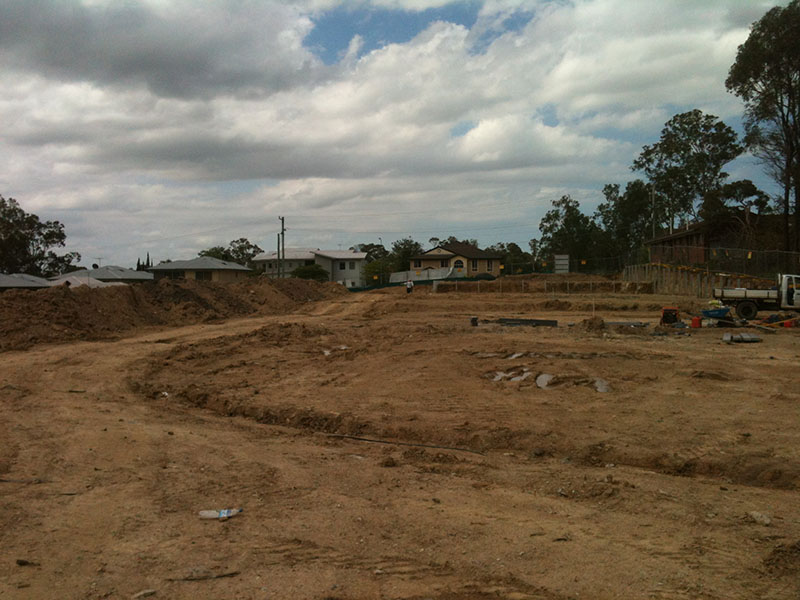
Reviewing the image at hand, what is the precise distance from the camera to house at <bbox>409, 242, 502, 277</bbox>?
75.2 m

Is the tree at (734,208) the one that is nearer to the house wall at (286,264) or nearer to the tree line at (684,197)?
the tree line at (684,197)

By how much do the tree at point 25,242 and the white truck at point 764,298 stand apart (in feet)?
202

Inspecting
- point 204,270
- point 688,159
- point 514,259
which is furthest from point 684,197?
point 204,270

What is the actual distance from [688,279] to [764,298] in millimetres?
13307

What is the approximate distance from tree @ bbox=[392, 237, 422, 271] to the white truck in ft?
173

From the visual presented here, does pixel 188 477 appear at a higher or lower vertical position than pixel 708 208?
lower

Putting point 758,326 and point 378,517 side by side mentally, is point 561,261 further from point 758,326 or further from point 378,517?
point 378,517

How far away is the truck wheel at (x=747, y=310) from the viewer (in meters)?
25.3

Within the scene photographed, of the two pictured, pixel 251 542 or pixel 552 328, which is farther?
pixel 552 328

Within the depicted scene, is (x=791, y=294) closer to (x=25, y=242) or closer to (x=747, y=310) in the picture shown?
(x=747, y=310)

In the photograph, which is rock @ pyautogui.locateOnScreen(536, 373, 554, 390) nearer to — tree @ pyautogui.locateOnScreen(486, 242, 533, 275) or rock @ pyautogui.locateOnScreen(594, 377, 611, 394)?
rock @ pyautogui.locateOnScreen(594, 377, 611, 394)

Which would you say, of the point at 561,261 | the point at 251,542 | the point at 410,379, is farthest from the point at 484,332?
the point at 561,261

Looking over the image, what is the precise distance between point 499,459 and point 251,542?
4.16 metres

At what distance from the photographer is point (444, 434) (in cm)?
998
